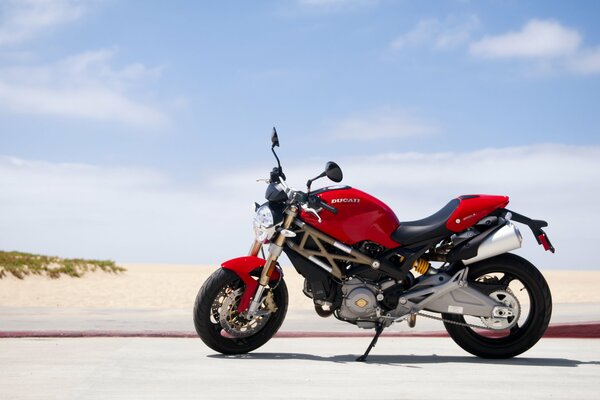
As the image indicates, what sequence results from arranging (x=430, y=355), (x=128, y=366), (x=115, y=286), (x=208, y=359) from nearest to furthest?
(x=128, y=366) → (x=208, y=359) → (x=430, y=355) → (x=115, y=286)

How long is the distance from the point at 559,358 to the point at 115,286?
69.3 ft

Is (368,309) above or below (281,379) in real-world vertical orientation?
above

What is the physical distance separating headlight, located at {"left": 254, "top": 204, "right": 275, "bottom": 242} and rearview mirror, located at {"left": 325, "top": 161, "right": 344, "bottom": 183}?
712 millimetres

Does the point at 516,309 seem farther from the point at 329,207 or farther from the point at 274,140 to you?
the point at 274,140

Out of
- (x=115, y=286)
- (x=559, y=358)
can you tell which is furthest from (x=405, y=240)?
(x=115, y=286)

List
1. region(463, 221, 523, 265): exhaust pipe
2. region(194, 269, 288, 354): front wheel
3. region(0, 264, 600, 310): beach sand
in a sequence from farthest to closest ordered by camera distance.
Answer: region(0, 264, 600, 310): beach sand < region(463, 221, 523, 265): exhaust pipe < region(194, 269, 288, 354): front wheel

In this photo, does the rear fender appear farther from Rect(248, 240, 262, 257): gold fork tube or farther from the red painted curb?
A: the red painted curb

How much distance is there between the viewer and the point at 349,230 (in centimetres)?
756

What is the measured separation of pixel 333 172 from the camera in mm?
7086

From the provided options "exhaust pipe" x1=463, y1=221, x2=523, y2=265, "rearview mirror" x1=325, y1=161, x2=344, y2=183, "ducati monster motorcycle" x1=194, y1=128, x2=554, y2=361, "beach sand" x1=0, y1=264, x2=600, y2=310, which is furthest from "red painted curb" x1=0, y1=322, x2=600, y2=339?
"beach sand" x1=0, y1=264, x2=600, y2=310

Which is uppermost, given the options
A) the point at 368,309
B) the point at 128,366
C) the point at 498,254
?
the point at 498,254

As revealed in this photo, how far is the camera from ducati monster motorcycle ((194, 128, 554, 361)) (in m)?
7.52

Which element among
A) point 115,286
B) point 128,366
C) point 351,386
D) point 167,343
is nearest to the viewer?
point 351,386

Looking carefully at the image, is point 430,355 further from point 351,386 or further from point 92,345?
point 92,345
